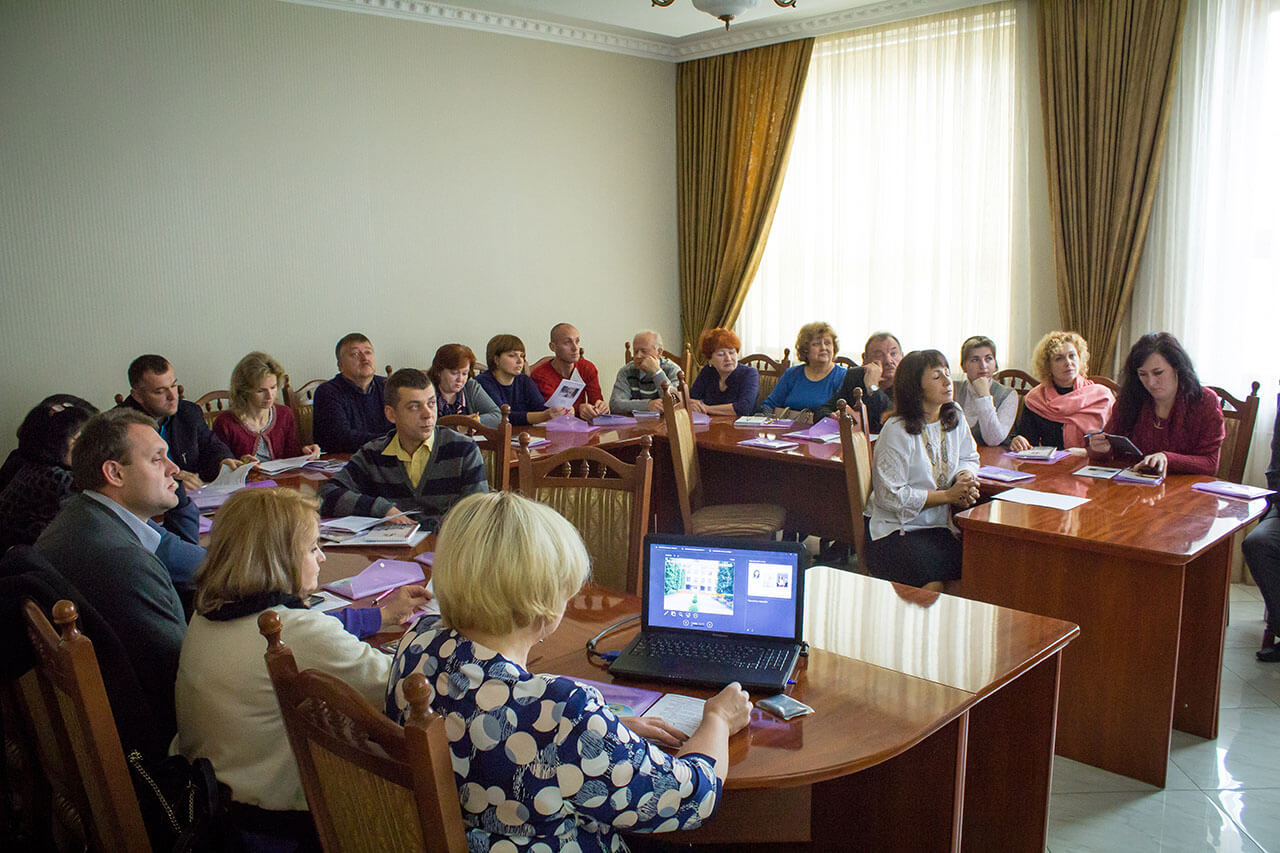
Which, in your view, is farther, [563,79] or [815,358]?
[563,79]

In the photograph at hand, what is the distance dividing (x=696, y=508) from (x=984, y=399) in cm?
138

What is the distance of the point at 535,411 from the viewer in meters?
5.32

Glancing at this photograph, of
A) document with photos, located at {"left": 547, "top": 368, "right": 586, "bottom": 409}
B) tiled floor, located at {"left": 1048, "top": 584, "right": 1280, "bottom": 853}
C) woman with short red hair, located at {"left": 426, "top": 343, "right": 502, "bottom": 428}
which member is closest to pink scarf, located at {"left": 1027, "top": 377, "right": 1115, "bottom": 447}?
tiled floor, located at {"left": 1048, "top": 584, "right": 1280, "bottom": 853}

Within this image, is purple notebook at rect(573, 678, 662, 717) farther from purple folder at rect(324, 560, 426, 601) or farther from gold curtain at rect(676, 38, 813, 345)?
gold curtain at rect(676, 38, 813, 345)

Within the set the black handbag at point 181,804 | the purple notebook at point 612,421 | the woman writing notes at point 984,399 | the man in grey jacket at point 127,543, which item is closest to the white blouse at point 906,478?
the woman writing notes at point 984,399

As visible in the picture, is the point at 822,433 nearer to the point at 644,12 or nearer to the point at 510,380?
the point at 510,380

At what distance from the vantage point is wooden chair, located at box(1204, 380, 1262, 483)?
150 inches

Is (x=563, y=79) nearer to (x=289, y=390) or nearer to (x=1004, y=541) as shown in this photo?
(x=289, y=390)

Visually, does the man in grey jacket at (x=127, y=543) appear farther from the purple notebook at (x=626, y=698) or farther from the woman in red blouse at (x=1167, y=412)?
the woman in red blouse at (x=1167, y=412)

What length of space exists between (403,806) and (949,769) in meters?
1.11

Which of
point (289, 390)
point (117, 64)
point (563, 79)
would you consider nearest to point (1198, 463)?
point (289, 390)

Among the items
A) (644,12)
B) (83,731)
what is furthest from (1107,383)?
(83,731)

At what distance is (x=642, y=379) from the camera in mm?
5547

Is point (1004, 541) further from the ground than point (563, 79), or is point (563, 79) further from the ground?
point (563, 79)
